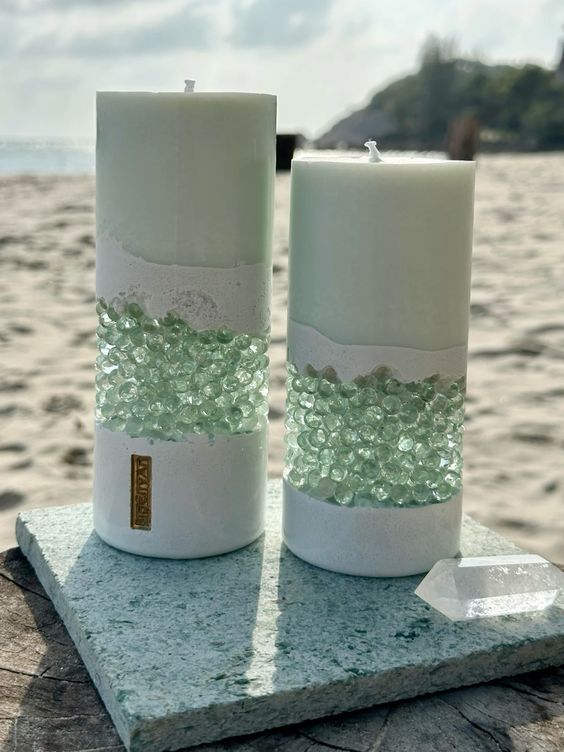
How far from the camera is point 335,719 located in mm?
900

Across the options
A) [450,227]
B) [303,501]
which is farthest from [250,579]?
[450,227]

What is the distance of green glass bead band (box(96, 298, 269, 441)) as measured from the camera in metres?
1.07

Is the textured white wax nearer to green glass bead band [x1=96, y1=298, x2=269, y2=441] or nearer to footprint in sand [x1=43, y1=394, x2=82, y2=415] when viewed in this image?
green glass bead band [x1=96, y1=298, x2=269, y2=441]

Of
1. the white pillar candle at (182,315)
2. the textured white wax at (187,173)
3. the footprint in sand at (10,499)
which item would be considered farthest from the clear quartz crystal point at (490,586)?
the footprint in sand at (10,499)

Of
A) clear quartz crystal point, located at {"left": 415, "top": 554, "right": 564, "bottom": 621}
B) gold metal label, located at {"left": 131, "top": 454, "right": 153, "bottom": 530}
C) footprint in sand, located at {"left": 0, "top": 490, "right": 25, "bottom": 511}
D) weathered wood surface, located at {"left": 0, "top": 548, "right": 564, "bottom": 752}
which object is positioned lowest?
footprint in sand, located at {"left": 0, "top": 490, "right": 25, "bottom": 511}

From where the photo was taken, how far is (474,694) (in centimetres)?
96

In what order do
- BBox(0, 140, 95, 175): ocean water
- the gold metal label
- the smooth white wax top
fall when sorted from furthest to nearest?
BBox(0, 140, 95, 175): ocean water → the gold metal label → the smooth white wax top

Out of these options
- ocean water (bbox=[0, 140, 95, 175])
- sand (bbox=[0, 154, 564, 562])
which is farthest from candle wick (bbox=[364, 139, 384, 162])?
ocean water (bbox=[0, 140, 95, 175])

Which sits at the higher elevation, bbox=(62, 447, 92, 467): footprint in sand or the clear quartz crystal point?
the clear quartz crystal point

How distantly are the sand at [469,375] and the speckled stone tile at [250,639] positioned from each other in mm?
510

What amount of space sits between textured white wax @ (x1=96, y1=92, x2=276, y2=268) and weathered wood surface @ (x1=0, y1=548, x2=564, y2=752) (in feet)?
1.49

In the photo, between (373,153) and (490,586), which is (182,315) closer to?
(373,153)

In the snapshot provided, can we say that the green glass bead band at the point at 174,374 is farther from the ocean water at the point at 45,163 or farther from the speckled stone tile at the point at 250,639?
the ocean water at the point at 45,163

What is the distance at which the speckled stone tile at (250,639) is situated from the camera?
0.85m
